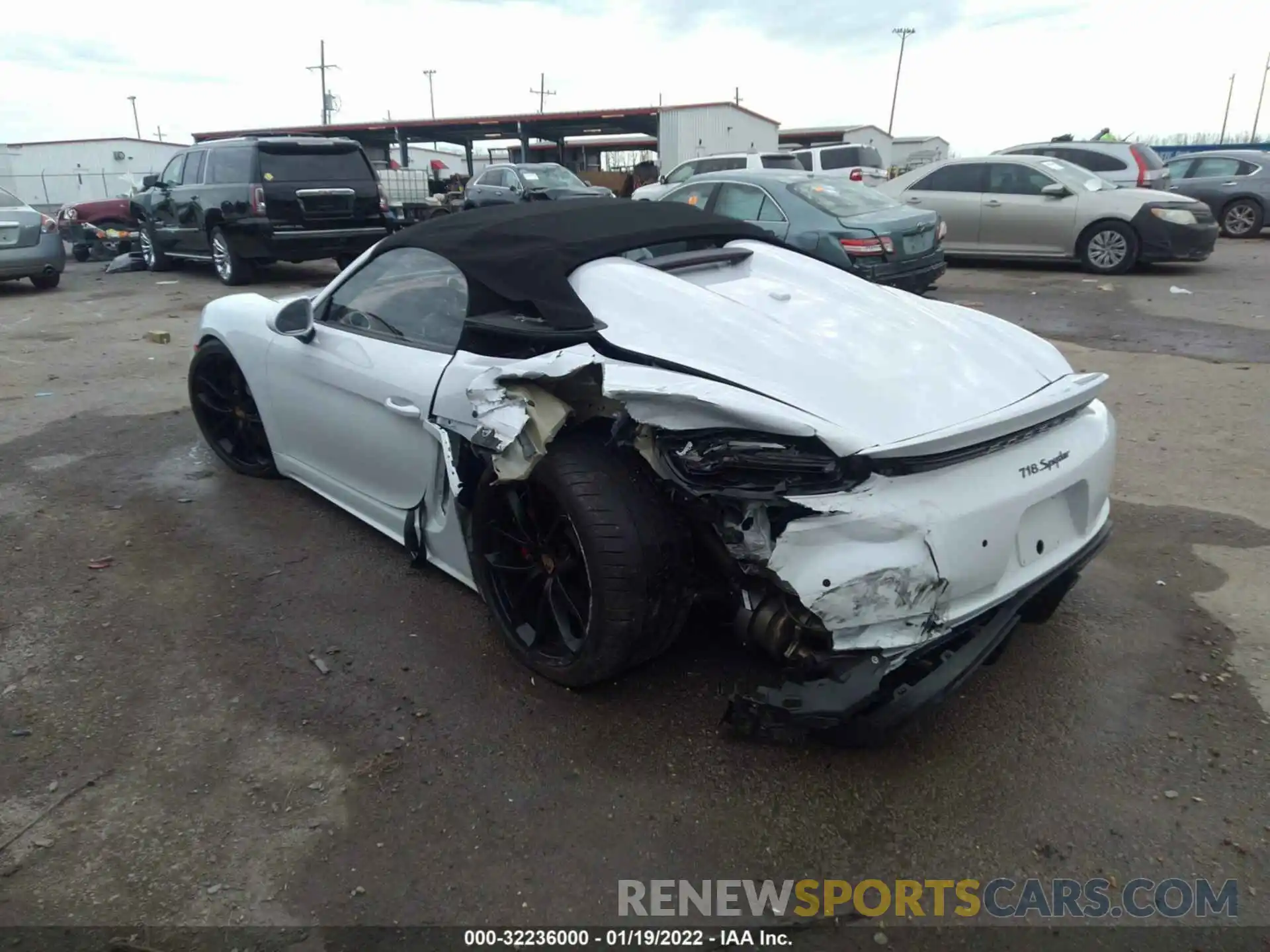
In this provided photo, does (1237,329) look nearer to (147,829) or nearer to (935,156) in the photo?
(147,829)

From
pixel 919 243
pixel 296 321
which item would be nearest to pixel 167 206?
pixel 919 243

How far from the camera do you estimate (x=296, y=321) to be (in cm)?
387

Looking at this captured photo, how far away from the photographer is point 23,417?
6.03 metres

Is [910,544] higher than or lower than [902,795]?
higher

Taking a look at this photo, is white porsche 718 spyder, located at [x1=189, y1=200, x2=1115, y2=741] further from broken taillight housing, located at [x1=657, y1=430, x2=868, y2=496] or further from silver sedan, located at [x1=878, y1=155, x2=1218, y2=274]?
silver sedan, located at [x1=878, y1=155, x2=1218, y2=274]

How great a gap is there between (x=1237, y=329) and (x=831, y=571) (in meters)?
8.15

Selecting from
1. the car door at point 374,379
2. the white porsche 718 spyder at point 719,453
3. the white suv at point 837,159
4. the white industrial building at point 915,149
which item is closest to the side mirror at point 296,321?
the car door at point 374,379

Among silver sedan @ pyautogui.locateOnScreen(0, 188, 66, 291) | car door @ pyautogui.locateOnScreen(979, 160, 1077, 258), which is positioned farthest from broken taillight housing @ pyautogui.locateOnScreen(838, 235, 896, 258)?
silver sedan @ pyautogui.locateOnScreen(0, 188, 66, 291)

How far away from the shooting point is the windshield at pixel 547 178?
17.7 m

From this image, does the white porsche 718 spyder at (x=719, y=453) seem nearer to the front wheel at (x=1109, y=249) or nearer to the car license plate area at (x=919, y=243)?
the car license plate area at (x=919, y=243)

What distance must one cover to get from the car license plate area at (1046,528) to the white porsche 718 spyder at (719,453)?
0.01m

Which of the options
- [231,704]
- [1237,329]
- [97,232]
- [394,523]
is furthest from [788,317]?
[97,232]

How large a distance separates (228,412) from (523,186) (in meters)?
14.0

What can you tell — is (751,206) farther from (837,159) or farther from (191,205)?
(837,159)
